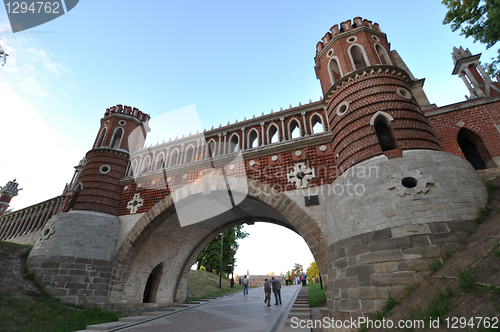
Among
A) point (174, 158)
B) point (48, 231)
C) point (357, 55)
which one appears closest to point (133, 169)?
point (174, 158)

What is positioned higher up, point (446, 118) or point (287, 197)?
point (446, 118)

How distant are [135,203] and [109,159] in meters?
3.49

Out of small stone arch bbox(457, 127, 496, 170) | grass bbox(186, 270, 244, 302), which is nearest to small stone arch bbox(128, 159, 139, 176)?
grass bbox(186, 270, 244, 302)

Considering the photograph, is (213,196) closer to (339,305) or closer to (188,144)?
(188,144)

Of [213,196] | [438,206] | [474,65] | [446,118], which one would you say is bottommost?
[438,206]

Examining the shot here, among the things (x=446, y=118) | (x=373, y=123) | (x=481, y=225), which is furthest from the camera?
(x=446, y=118)

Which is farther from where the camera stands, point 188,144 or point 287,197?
point 188,144

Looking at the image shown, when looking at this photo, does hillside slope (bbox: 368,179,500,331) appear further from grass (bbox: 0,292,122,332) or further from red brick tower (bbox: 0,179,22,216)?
red brick tower (bbox: 0,179,22,216)

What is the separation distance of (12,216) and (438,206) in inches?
1291

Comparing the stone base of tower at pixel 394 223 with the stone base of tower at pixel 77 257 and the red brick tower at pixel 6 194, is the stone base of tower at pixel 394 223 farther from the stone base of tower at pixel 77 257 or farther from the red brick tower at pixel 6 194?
Result: the red brick tower at pixel 6 194

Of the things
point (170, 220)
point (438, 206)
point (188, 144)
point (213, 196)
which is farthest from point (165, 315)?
point (438, 206)

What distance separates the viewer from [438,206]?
21.3 feet

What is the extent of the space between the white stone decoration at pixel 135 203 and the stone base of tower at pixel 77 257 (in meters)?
1.19

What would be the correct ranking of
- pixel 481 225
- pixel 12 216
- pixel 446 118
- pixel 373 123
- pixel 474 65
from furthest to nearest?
pixel 12 216, pixel 474 65, pixel 446 118, pixel 373 123, pixel 481 225
